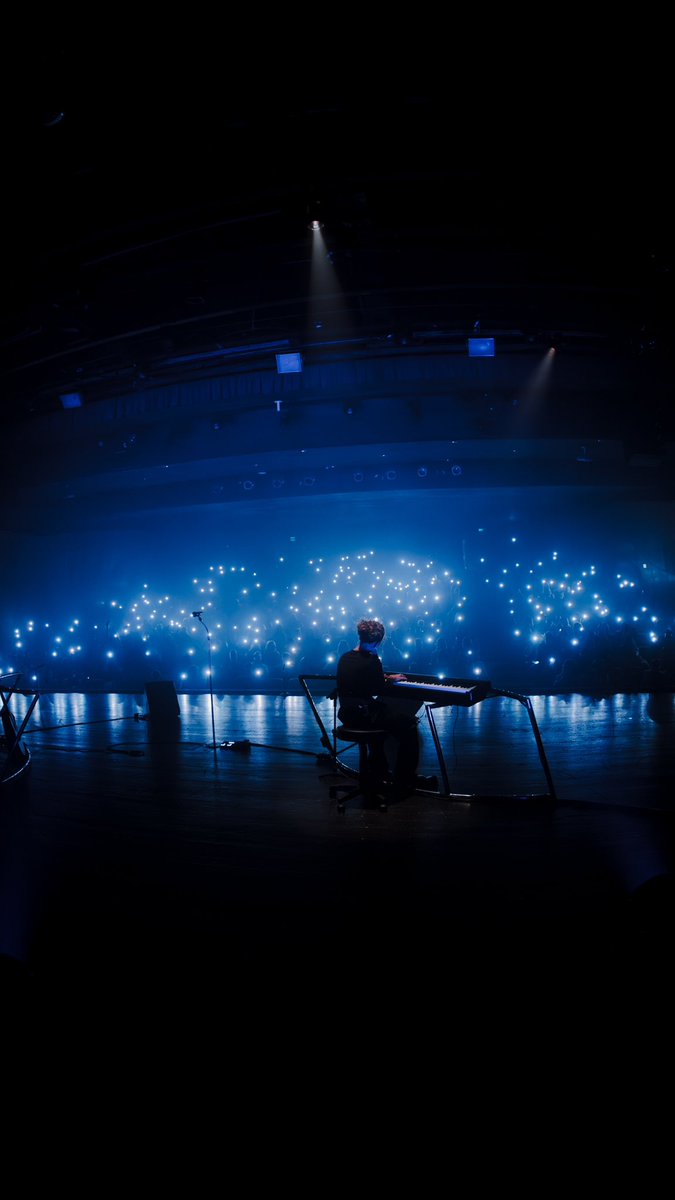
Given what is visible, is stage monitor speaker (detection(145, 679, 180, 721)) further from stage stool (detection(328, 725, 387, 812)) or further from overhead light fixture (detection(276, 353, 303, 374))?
overhead light fixture (detection(276, 353, 303, 374))

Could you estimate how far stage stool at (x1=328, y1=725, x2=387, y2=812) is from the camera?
12.8 feet

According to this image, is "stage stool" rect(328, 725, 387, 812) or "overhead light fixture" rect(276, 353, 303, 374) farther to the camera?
"overhead light fixture" rect(276, 353, 303, 374)

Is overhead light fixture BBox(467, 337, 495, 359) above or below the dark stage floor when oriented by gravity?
above

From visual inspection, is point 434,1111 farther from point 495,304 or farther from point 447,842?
point 495,304

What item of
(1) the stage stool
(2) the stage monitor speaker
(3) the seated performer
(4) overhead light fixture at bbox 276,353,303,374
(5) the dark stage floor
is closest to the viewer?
A: (5) the dark stage floor

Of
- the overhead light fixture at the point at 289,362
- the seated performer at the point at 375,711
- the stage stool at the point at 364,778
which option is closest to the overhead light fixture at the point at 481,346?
the overhead light fixture at the point at 289,362

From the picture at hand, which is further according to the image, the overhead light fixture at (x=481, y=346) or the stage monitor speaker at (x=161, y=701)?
the stage monitor speaker at (x=161, y=701)

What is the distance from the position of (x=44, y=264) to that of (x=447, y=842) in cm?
661

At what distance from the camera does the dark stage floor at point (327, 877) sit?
1.84m

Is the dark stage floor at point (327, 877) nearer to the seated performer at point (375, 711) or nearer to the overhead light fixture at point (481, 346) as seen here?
the seated performer at point (375, 711)

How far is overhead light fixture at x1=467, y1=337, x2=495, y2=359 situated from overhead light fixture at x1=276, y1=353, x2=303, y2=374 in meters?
2.29

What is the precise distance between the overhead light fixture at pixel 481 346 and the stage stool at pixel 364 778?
537 cm

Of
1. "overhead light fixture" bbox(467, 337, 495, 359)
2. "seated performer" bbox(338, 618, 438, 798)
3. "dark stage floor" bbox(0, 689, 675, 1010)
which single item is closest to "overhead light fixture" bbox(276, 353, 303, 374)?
"overhead light fixture" bbox(467, 337, 495, 359)

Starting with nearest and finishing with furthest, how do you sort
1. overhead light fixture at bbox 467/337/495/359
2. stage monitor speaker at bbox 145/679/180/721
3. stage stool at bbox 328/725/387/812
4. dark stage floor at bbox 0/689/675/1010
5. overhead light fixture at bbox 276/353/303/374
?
dark stage floor at bbox 0/689/675/1010 → stage stool at bbox 328/725/387/812 → overhead light fixture at bbox 467/337/495/359 → overhead light fixture at bbox 276/353/303/374 → stage monitor speaker at bbox 145/679/180/721
